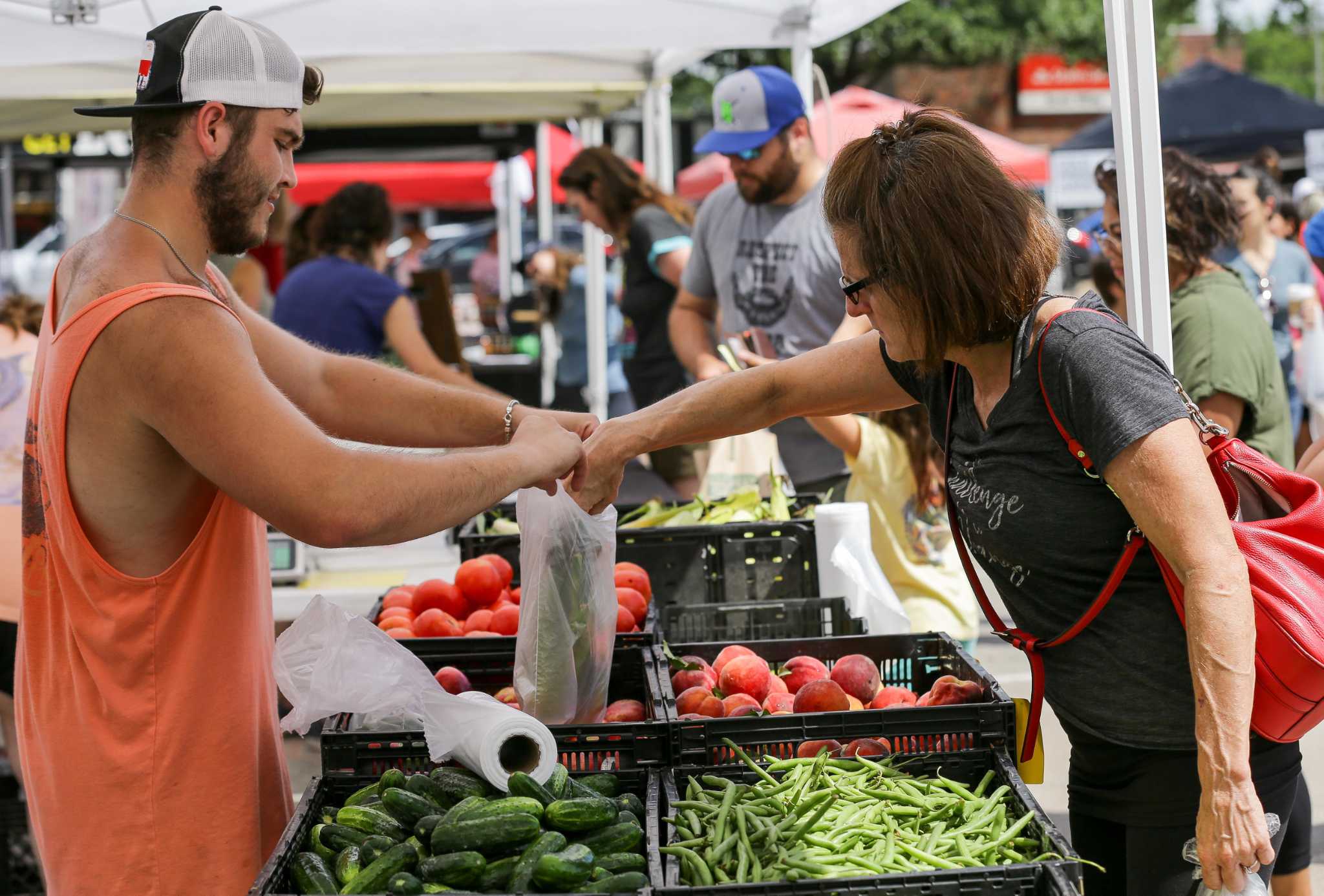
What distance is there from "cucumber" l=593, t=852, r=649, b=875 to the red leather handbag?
2.48 ft

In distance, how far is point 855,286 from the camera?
2.30m

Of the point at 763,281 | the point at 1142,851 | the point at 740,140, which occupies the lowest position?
the point at 1142,851

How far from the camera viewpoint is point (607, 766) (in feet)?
7.86

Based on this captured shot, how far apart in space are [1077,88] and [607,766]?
32268 mm

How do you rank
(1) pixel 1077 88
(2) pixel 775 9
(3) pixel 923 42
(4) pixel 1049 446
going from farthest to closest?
1. (1) pixel 1077 88
2. (3) pixel 923 42
3. (2) pixel 775 9
4. (4) pixel 1049 446

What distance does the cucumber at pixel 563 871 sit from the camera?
1.93m

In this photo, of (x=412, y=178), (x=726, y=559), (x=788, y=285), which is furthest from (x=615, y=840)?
(x=412, y=178)

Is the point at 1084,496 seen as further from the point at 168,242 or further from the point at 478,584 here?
the point at 478,584

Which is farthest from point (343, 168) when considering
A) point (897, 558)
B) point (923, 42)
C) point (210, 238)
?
point (210, 238)

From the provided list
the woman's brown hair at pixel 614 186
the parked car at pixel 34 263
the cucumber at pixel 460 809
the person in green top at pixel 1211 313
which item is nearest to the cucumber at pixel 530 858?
the cucumber at pixel 460 809

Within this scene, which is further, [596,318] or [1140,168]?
[596,318]

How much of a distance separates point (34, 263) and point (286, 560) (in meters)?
18.5

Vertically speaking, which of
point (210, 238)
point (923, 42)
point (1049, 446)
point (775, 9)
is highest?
point (923, 42)

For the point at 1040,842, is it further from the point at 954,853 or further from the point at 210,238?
the point at 210,238
